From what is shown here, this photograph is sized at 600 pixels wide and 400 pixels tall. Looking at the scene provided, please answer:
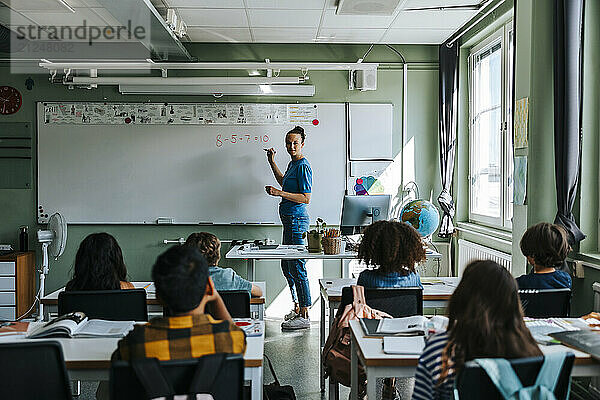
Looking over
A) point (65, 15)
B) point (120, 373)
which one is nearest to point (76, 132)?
point (65, 15)

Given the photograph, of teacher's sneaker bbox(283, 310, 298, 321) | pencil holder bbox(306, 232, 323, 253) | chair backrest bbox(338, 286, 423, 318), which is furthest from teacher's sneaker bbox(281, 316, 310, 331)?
chair backrest bbox(338, 286, 423, 318)

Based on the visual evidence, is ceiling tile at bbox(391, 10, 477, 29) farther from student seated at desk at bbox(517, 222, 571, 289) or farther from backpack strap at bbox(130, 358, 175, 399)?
backpack strap at bbox(130, 358, 175, 399)

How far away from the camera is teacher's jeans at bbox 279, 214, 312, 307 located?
592 cm

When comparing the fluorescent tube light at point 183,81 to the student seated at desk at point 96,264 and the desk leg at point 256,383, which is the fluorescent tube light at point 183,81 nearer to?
the student seated at desk at point 96,264

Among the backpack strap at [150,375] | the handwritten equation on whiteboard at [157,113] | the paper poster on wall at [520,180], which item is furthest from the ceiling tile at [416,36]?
the backpack strap at [150,375]

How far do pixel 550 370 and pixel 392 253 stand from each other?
1385mm

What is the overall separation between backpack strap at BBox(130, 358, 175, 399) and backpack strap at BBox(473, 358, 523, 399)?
0.89m

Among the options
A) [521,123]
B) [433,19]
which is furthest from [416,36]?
[521,123]

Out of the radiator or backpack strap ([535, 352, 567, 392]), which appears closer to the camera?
backpack strap ([535, 352, 567, 392])

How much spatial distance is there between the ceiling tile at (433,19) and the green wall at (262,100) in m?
0.78

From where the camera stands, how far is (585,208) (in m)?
3.99

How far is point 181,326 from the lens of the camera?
204 centimetres

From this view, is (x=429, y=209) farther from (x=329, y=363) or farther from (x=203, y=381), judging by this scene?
(x=203, y=381)

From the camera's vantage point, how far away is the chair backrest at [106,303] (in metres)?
3.08
